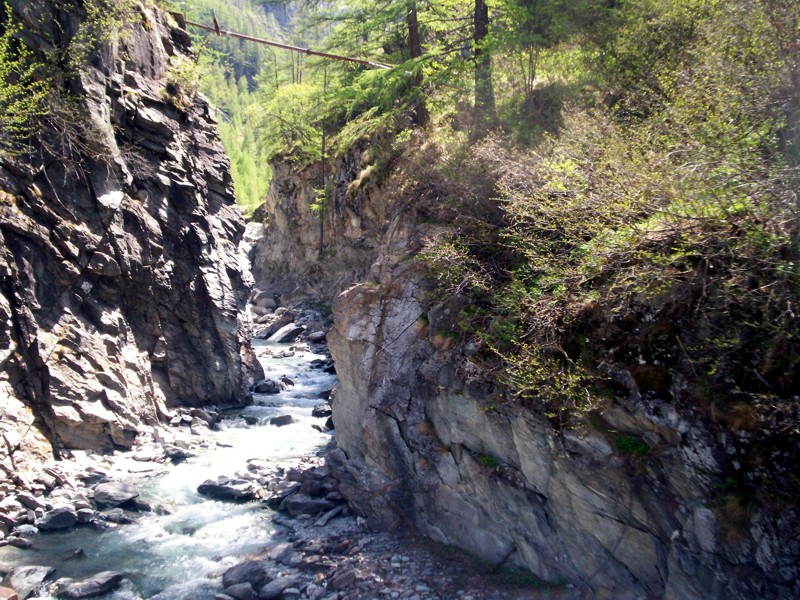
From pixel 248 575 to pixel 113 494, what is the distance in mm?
4451

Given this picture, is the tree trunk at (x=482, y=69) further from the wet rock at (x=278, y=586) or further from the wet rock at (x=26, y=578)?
the wet rock at (x=26, y=578)

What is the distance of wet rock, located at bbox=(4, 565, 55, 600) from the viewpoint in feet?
29.2

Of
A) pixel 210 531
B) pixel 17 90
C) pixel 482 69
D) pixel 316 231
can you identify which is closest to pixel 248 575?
pixel 210 531

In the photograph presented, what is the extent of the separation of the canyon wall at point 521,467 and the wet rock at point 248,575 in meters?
2.12

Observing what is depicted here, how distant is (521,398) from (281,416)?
10.4 meters

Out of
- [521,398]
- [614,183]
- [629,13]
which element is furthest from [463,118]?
[521,398]

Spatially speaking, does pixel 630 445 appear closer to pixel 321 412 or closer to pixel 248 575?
pixel 248 575

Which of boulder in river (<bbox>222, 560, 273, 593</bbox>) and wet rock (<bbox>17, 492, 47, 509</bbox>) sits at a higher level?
wet rock (<bbox>17, 492, 47, 509</bbox>)

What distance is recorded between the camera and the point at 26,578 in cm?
910

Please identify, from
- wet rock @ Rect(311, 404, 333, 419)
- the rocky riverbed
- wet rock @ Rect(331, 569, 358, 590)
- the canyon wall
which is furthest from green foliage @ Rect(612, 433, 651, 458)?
wet rock @ Rect(311, 404, 333, 419)

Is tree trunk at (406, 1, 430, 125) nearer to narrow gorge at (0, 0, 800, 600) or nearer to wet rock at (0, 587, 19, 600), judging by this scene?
narrow gorge at (0, 0, 800, 600)

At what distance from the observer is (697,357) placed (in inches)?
250

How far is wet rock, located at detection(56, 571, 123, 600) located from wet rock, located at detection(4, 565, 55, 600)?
1.02 ft

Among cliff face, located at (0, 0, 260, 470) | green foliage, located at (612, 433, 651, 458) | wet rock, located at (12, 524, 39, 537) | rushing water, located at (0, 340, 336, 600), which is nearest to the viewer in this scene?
green foliage, located at (612, 433, 651, 458)
